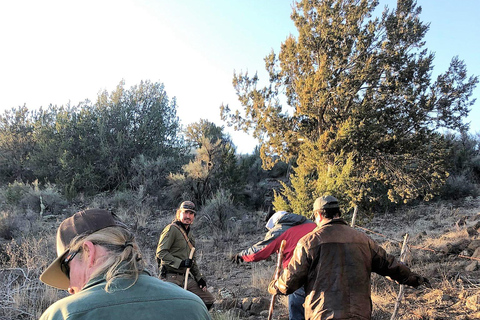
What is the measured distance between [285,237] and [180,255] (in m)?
1.51

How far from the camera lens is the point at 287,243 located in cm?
397

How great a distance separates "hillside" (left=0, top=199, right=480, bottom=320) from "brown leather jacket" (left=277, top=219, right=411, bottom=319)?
2.27 metres

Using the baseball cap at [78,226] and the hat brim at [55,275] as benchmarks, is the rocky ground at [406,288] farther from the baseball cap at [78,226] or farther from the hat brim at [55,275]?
the baseball cap at [78,226]

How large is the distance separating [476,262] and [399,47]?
29.4 feet

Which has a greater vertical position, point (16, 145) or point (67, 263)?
point (16, 145)

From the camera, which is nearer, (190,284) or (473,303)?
(190,284)

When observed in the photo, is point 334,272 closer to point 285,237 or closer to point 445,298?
point 285,237

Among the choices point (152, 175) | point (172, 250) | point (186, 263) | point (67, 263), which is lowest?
point (186, 263)

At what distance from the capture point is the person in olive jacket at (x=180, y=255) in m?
4.40

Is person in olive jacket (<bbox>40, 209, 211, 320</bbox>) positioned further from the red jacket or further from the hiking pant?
the hiking pant

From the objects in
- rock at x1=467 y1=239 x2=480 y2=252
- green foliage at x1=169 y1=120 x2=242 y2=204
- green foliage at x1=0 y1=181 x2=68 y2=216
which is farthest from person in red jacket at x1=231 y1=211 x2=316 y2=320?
green foliage at x1=0 y1=181 x2=68 y2=216

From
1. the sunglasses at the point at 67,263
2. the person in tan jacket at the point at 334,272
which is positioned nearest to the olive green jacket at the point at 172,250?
the person in tan jacket at the point at 334,272

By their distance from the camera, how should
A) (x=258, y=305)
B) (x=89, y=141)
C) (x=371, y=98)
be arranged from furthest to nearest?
(x=89, y=141) < (x=371, y=98) < (x=258, y=305)

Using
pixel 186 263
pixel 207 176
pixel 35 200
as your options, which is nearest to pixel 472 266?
pixel 186 263
